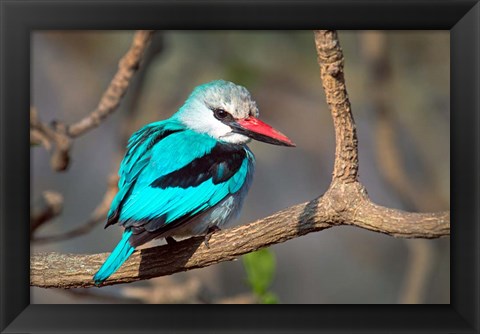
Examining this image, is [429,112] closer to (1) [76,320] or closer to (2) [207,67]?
(2) [207,67]

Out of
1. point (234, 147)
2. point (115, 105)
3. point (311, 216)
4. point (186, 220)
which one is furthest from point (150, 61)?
point (311, 216)

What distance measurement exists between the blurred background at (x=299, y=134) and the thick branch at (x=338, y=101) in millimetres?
1647

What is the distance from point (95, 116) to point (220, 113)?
22.1 inches

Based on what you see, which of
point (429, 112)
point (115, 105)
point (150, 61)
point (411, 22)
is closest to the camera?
point (411, 22)

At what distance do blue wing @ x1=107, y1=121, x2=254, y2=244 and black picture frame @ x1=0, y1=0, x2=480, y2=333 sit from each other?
407 mm

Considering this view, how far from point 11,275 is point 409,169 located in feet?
8.69

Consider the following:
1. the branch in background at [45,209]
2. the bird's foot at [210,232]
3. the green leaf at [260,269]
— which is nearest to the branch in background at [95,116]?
the branch in background at [45,209]

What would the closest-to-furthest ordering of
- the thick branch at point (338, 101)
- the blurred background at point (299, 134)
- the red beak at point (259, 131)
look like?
the thick branch at point (338, 101) → the red beak at point (259, 131) → the blurred background at point (299, 134)

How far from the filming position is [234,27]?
3.09 metres

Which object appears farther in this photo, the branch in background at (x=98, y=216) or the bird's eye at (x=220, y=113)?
the branch in background at (x=98, y=216)

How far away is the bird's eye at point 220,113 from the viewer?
327 cm

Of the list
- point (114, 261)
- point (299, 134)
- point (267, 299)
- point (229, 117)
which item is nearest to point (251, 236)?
point (114, 261)

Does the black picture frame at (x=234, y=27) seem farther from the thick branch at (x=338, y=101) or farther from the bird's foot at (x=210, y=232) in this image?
the thick branch at (x=338, y=101)

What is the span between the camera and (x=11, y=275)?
3162 millimetres
